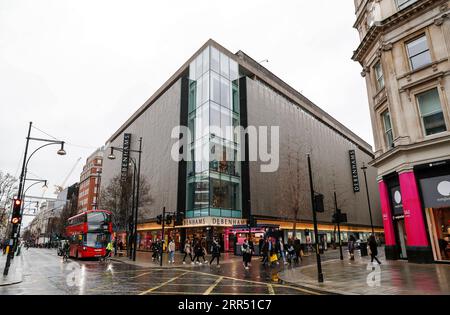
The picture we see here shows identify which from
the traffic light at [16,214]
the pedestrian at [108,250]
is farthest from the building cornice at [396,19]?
the pedestrian at [108,250]

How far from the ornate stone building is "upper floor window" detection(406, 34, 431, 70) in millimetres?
55

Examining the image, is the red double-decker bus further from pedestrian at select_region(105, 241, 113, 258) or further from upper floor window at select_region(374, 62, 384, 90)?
upper floor window at select_region(374, 62, 384, 90)

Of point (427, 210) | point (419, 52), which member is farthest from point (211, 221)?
point (419, 52)

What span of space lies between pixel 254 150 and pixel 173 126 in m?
12.9

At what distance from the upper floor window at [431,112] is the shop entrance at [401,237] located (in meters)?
5.98

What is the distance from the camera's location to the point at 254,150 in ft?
141

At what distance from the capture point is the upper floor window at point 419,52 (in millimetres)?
17500

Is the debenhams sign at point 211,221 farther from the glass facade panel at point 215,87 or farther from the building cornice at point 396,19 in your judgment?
the building cornice at point 396,19

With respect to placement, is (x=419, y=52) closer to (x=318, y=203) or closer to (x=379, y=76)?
(x=379, y=76)

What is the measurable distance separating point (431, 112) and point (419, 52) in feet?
13.0

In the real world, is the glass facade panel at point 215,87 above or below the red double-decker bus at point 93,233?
above

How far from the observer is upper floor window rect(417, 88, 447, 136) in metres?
16.5
